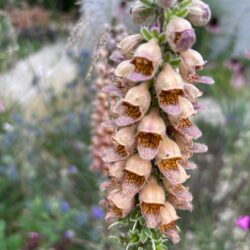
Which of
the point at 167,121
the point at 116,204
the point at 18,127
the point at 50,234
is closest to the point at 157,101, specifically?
the point at 167,121

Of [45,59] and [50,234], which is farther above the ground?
[50,234]

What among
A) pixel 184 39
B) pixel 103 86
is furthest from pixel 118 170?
pixel 103 86

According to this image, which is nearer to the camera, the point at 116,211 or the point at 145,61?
the point at 145,61

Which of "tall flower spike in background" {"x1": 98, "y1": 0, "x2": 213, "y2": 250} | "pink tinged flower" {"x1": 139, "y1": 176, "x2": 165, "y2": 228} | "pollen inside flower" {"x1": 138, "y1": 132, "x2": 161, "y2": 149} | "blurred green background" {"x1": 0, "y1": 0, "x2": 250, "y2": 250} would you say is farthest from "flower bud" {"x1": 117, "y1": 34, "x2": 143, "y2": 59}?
"blurred green background" {"x1": 0, "y1": 0, "x2": 250, "y2": 250}

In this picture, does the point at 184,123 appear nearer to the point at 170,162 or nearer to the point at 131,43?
the point at 170,162

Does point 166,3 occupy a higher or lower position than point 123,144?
higher

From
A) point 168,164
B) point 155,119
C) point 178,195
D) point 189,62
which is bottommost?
point 178,195

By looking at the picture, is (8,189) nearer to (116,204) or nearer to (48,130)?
(48,130)
